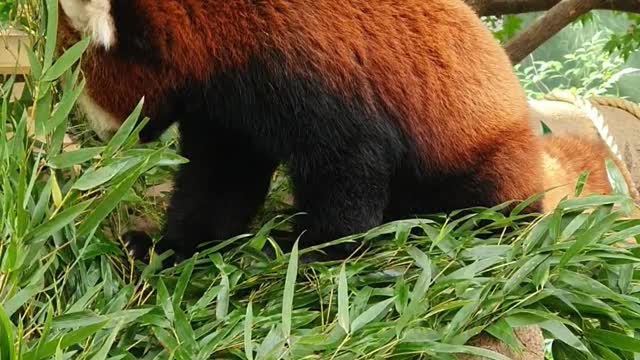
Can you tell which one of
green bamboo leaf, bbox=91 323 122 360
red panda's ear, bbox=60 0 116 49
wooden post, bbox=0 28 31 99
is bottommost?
green bamboo leaf, bbox=91 323 122 360

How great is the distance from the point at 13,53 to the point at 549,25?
2005mm

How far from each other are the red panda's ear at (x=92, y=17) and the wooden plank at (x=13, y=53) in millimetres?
187

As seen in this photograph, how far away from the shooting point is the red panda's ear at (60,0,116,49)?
1.56 metres

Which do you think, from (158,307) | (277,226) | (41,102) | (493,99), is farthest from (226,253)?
(493,99)

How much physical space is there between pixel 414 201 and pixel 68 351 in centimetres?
91

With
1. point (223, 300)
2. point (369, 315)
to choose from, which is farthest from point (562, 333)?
point (223, 300)

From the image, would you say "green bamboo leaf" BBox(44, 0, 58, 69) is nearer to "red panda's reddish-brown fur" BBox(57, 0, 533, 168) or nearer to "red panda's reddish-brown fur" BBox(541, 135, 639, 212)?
"red panda's reddish-brown fur" BBox(57, 0, 533, 168)

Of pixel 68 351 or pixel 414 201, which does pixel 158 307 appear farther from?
pixel 414 201

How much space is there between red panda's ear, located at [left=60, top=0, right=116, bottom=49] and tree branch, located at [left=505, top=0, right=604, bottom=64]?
6.05ft

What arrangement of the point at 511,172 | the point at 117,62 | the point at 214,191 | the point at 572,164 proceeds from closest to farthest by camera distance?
the point at 117,62 → the point at 511,172 → the point at 214,191 → the point at 572,164

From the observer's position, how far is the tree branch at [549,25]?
3107 millimetres

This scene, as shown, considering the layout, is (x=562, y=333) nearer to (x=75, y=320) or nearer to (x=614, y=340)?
(x=614, y=340)

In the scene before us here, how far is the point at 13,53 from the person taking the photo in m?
1.77

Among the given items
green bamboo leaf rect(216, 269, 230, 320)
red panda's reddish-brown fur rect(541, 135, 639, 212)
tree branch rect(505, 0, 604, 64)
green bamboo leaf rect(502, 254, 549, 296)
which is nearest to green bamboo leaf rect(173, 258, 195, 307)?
green bamboo leaf rect(216, 269, 230, 320)
